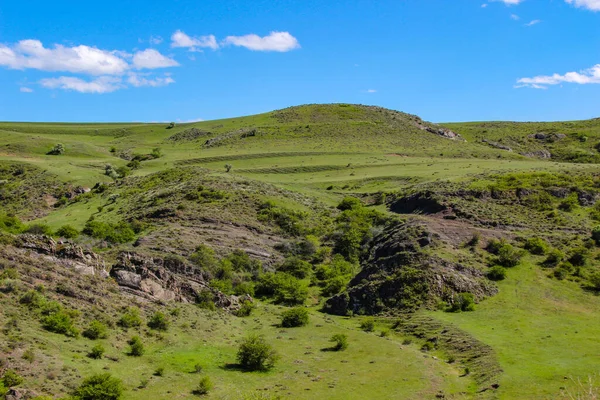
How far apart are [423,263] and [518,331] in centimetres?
1321

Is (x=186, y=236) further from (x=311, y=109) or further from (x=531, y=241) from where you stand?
(x=311, y=109)

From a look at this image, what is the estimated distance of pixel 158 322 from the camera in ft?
132

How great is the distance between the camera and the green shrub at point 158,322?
1574 inches

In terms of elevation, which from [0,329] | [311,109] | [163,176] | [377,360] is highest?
[311,109]

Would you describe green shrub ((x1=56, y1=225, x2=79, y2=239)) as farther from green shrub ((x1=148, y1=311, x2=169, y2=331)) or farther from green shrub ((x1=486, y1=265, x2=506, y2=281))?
green shrub ((x1=486, y1=265, x2=506, y2=281))

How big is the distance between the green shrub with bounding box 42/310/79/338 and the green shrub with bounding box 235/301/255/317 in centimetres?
1702

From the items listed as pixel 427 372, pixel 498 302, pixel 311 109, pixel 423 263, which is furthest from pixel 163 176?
pixel 311 109

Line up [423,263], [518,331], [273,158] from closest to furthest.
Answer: [518,331], [423,263], [273,158]

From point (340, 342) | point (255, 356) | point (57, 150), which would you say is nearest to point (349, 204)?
point (340, 342)

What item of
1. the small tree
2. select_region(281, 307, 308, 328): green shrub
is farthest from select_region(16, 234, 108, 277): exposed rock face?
the small tree

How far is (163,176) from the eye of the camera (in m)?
100

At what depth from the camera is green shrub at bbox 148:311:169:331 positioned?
131ft

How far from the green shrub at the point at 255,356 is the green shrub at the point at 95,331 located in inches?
342

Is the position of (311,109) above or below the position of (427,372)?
above
